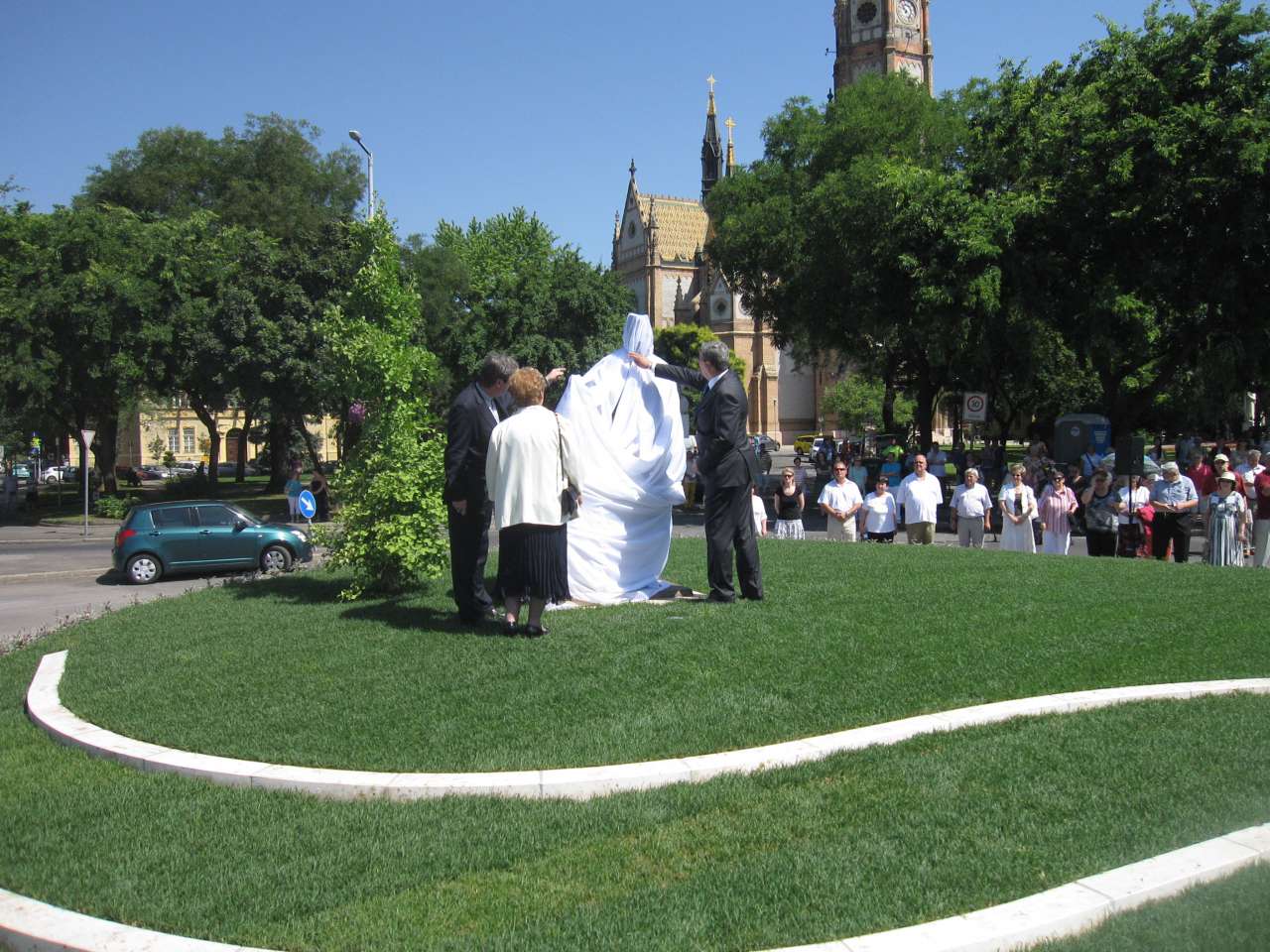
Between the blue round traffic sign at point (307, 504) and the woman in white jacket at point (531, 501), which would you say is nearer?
the woman in white jacket at point (531, 501)

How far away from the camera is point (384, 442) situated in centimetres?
964

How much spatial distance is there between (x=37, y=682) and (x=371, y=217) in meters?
4.83

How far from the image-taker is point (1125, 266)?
24.0 meters

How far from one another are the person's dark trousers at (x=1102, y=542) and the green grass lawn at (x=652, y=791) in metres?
5.73

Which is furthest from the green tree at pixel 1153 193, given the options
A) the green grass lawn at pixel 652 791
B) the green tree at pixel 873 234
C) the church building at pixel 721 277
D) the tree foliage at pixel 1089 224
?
the church building at pixel 721 277

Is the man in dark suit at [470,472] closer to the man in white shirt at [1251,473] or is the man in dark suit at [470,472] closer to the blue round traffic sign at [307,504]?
the blue round traffic sign at [307,504]

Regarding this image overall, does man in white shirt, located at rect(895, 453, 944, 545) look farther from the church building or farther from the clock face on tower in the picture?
the clock face on tower

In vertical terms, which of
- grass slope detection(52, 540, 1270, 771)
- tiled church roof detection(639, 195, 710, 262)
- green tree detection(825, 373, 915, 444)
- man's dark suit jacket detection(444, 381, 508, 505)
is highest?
tiled church roof detection(639, 195, 710, 262)

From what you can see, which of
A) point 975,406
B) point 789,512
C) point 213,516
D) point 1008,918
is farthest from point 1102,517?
point 213,516

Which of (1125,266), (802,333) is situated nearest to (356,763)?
(1125,266)

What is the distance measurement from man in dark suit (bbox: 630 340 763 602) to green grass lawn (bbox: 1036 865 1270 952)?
4817 mm

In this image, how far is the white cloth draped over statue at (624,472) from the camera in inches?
348

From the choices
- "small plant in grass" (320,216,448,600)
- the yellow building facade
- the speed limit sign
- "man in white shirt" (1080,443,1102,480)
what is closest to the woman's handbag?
"small plant in grass" (320,216,448,600)

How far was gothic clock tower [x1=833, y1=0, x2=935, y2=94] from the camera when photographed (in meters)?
73.4
